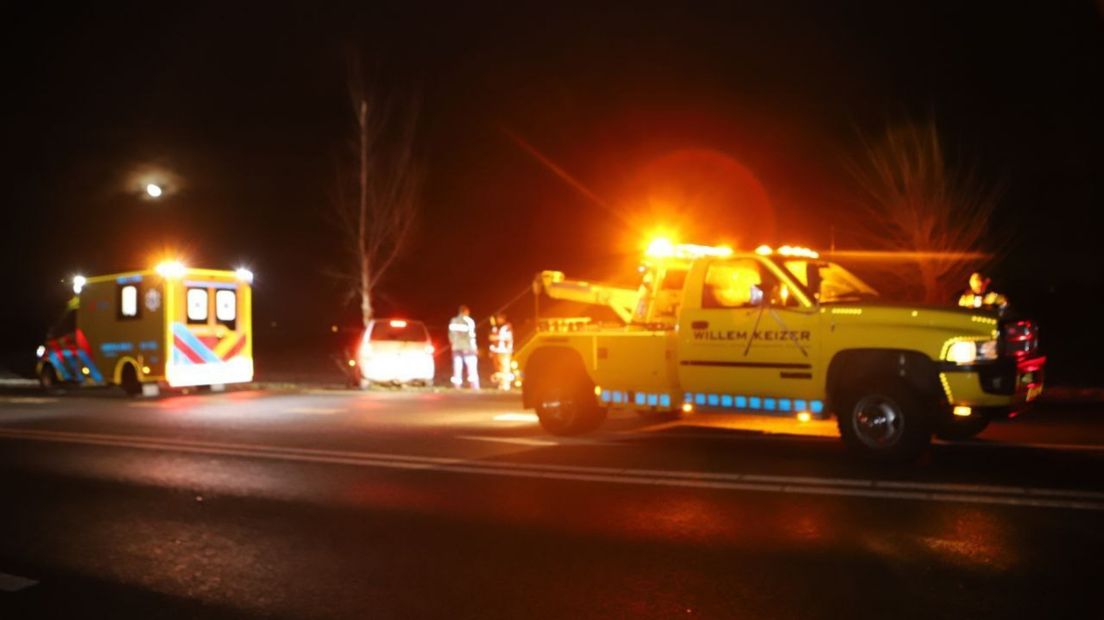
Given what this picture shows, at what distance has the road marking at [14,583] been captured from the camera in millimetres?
5625

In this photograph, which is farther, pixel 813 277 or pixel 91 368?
pixel 91 368

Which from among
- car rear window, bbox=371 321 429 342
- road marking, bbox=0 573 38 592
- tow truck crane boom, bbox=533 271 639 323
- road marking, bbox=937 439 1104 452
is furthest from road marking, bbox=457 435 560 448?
car rear window, bbox=371 321 429 342

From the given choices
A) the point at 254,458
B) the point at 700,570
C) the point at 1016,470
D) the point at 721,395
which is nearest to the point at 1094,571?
the point at 700,570

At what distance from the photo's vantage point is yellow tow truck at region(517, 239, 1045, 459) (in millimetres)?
8391

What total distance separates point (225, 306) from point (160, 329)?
1.58 meters

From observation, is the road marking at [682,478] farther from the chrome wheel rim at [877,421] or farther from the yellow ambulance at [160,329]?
the yellow ambulance at [160,329]

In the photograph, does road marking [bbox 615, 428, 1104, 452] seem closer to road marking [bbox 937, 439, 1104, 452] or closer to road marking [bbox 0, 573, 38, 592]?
road marking [bbox 937, 439, 1104, 452]

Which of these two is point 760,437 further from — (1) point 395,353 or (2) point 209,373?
(2) point 209,373

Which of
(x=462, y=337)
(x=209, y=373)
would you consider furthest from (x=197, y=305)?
(x=462, y=337)

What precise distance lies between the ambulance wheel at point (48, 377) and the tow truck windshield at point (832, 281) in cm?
1930

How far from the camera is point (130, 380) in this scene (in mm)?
19703

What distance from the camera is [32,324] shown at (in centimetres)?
5016

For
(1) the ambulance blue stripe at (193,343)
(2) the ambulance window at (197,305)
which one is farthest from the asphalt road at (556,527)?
(2) the ambulance window at (197,305)

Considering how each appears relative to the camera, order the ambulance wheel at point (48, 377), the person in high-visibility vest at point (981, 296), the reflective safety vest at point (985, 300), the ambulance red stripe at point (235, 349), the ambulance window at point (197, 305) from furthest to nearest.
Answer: the ambulance wheel at point (48, 377)
the ambulance red stripe at point (235, 349)
the ambulance window at point (197, 305)
the person in high-visibility vest at point (981, 296)
the reflective safety vest at point (985, 300)
